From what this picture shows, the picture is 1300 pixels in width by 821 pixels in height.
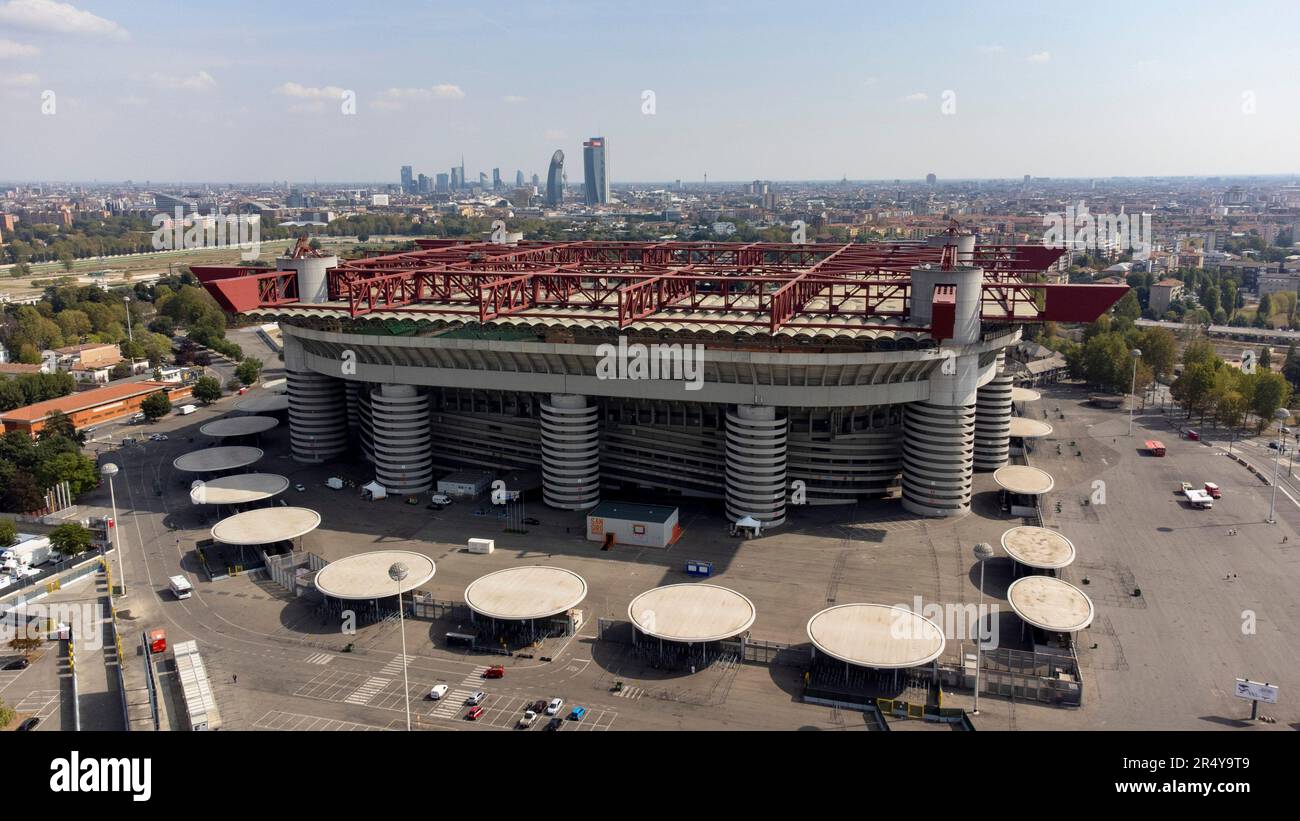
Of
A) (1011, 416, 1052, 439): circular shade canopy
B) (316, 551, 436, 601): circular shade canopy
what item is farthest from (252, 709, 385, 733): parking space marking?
(1011, 416, 1052, 439): circular shade canopy

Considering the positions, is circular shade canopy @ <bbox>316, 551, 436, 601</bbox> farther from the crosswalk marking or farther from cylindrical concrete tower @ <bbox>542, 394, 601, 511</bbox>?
cylindrical concrete tower @ <bbox>542, 394, 601, 511</bbox>

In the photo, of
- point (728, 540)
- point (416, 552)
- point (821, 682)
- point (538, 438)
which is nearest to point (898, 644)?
point (821, 682)

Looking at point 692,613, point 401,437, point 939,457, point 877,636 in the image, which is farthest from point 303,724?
point 939,457

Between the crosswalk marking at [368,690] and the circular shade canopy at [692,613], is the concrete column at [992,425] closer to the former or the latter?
the circular shade canopy at [692,613]

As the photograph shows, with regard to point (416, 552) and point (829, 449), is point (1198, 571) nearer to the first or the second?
point (829, 449)

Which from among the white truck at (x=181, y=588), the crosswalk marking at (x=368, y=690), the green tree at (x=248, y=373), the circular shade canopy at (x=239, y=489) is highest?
the green tree at (x=248, y=373)

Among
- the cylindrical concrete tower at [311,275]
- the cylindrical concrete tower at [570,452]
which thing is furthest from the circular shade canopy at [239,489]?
the cylindrical concrete tower at [570,452]
